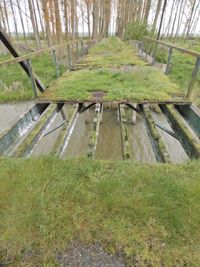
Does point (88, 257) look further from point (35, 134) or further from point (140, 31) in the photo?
point (140, 31)

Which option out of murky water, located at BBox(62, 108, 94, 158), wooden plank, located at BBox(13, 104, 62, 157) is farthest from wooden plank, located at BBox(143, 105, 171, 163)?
murky water, located at BBox(62, 108, 94, 158)

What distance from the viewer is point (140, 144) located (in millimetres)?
5270

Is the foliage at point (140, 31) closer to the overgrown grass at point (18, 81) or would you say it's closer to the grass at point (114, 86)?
the overgrown grass at point (18, 81)

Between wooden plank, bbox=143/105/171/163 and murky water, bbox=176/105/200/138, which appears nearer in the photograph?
wooden plank, bbox=143/105/171/163

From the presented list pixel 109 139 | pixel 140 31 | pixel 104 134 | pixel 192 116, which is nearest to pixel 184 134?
pixel 192 116

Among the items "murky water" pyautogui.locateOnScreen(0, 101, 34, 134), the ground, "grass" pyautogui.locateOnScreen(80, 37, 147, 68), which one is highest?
the ground

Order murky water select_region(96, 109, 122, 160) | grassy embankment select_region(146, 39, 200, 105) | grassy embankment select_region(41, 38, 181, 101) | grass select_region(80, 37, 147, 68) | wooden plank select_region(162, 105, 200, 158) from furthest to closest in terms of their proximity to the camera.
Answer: grassy embankment select_region(146, 39, 200, 105) → grass select_region(80, 37, 147, 68) → murky water select_region(96, 109, 122, 160) → grassy embankment select_region(41, 38, 181, 101) → wooden plank select_region(162, 105, 200, 158)

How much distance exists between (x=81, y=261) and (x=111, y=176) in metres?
0.79

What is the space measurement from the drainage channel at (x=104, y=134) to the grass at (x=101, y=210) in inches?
14.7

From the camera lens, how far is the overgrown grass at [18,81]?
7.86 m

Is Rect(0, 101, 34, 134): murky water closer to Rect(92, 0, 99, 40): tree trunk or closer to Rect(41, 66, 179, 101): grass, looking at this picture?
Rect(41, 66, 179, 101): grass

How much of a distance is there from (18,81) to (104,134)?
5648 mm

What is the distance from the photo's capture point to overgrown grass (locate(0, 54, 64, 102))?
786 centimetres

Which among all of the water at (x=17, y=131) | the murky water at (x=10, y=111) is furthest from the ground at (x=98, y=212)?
the murky water at (x=10, y=111)
